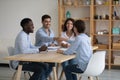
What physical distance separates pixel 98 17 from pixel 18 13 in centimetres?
219

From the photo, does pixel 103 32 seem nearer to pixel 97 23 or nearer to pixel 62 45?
pixel 97 23

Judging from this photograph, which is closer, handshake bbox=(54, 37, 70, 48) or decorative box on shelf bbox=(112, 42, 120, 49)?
handshake bbox=(54, 37, 70, 48)

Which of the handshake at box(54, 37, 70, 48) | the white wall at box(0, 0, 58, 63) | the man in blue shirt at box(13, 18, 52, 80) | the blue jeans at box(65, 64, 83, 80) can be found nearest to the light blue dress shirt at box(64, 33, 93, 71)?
the blue jeans at box(65, 64, 83, 80)

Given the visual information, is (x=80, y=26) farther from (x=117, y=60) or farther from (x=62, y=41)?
(x=117, y=60)

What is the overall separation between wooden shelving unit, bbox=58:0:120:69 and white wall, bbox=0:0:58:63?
1.08 feet

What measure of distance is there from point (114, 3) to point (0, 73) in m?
3.14

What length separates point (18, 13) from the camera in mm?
7723

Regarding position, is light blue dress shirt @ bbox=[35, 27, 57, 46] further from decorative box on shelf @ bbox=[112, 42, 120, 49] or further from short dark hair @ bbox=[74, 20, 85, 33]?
decorative box on shelf @ bbox=[112, 42, 120, 49]

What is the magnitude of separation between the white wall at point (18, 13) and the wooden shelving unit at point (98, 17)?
1.08 feet

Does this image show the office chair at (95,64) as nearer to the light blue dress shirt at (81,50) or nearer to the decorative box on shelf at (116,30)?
the light blue dress shirt at (81,50)

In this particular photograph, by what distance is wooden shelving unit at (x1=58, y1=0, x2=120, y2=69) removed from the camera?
22.7 ft

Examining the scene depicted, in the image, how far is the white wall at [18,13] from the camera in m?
7.47

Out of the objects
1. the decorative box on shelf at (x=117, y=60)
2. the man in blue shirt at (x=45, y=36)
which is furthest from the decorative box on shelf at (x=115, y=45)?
the man in blue shirt at (x=45, y=36)

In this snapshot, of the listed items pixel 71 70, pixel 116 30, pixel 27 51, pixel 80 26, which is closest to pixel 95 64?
pixel 71 70
